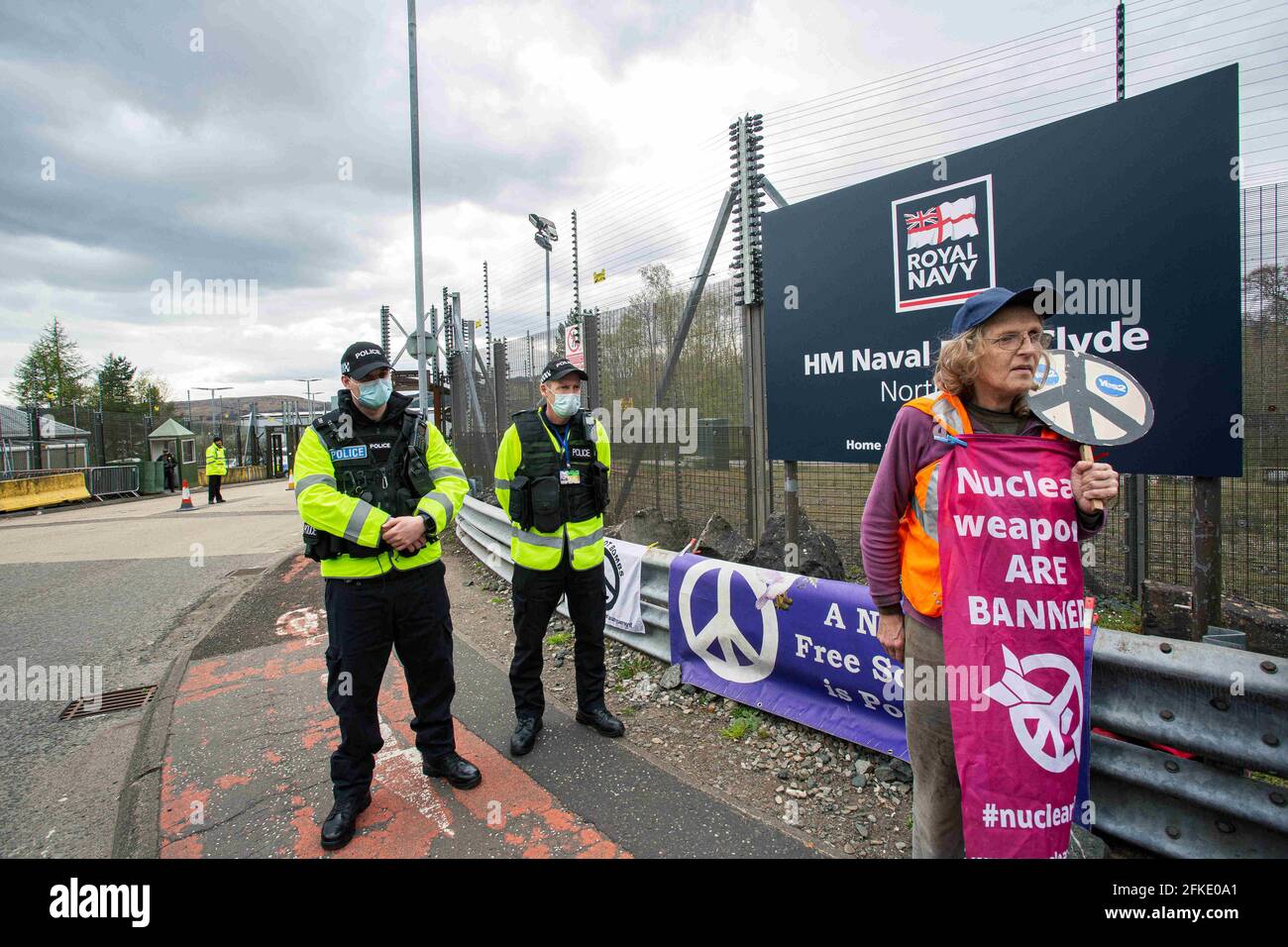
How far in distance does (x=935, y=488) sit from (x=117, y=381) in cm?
7498

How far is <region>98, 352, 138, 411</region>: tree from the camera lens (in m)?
55.2

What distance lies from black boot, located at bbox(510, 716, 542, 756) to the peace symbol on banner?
117 inches

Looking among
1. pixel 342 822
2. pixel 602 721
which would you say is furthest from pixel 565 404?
pixel 342 822

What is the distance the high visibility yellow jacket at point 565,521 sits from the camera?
372 centimetres

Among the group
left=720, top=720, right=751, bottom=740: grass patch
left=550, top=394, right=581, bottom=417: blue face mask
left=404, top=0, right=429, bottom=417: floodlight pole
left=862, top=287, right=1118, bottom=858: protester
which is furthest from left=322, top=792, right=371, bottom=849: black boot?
→ left=404, top=0, right=429, bottom=417: floodlight pole

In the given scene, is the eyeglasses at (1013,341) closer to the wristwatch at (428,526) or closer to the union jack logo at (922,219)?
the union jack logo at (922,219)

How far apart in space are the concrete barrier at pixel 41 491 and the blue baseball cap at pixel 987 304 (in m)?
23.3

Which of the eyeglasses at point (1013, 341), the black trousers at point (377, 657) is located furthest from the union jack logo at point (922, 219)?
the black trousers at point (377, 657)

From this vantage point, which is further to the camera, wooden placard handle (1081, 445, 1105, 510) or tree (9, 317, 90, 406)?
tree (9, 317, 90, 406)

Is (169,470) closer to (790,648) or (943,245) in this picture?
(790,648)

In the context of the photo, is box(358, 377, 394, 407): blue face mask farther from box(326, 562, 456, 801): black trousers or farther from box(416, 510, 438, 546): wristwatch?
box(326, 562, 456, 801): black trousers

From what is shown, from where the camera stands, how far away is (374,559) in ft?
10.1
